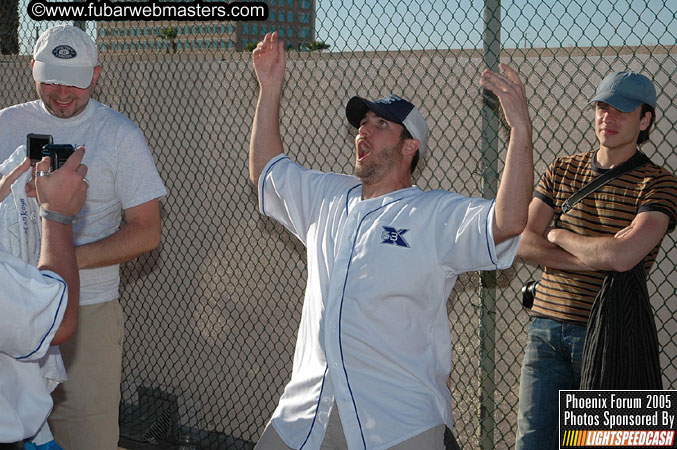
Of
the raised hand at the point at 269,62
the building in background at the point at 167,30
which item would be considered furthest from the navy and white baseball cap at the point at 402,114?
the building in background at the point at 167,30

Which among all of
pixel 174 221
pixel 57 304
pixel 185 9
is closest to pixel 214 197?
pixel 174 221

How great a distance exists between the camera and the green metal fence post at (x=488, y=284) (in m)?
4.05

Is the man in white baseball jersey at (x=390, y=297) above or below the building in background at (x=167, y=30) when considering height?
below

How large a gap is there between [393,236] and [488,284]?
5.43 feet

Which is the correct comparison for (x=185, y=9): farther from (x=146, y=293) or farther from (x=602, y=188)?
(x=602, y=188)

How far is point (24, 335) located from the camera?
1.69 m

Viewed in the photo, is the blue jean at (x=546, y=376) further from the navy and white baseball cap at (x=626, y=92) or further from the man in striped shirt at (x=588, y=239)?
the navy and white baseball cap at (x=626, y=92)

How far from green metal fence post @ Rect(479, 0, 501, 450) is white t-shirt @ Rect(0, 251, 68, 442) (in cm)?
268

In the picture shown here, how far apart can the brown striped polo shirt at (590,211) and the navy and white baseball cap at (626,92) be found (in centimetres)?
26

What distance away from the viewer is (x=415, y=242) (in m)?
2.66

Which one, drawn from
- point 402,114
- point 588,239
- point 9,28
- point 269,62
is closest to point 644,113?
point 588,239

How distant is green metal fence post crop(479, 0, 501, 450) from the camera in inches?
159

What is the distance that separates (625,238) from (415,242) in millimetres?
947

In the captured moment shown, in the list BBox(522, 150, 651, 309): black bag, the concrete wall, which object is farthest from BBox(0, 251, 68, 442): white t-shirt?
the concrete wall
